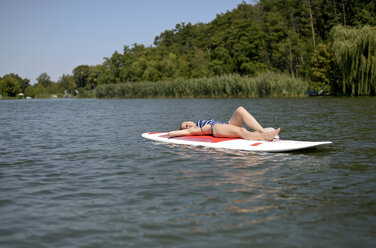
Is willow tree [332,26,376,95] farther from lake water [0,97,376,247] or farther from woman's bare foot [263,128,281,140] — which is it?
woman's bare foot [263,128,281,140]

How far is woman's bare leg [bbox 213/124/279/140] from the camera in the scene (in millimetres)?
7871

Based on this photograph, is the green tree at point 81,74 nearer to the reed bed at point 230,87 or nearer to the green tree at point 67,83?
the green tree at point 67,83

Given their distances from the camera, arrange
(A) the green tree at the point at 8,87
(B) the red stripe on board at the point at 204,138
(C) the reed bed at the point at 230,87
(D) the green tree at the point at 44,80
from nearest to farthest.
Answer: (B) the red stripe on board at the point at 204,138 < (C) the reed bed at the point at 230,87 < (A) the green tree at the point at 8,87 < (D) the green tree at the point at 44,80

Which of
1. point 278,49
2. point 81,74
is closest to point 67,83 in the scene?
point 81,74

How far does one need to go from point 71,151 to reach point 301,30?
52.1 metres

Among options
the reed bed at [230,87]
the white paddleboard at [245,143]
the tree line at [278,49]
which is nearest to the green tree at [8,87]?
the tree line at [278,49]

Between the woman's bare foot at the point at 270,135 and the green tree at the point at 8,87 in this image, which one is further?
the green tree at the point at 8,87

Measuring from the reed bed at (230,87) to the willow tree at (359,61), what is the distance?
210 inches

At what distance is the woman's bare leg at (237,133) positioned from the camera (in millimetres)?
7871

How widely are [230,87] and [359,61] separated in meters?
11.9

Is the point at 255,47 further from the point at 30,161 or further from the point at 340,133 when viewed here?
the point at 30,161

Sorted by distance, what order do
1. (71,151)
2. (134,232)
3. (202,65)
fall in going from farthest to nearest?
(202,65) < (71,151) < (134,232)

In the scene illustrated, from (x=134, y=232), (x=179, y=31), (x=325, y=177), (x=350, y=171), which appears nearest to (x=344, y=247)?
(x=134, y=232)

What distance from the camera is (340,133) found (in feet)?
33.7
